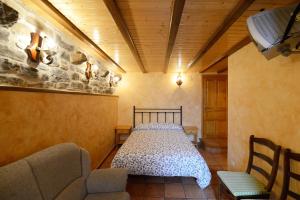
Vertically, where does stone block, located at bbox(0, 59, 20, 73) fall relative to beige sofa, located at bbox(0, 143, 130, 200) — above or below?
above

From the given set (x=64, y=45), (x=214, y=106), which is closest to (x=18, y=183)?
(x=64, y=45)

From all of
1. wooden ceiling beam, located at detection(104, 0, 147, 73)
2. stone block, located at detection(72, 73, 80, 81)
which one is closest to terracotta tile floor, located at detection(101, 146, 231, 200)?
stone block, located at detection(72, 73, 80, 81)

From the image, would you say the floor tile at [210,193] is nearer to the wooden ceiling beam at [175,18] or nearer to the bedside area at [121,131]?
the wooden ceiling beam at [175,18]

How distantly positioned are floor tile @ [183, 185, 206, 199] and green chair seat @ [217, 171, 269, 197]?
1.90 feet

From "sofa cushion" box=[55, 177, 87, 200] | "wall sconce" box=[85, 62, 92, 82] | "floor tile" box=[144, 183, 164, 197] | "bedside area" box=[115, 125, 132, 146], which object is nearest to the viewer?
"sofa cushion" box=[55, 177, 87, 200]

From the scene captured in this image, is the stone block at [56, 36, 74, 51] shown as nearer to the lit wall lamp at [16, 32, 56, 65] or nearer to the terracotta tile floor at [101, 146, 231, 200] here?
the lit wall lamp at [16, 32, 56, 65]

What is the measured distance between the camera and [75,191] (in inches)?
66.1

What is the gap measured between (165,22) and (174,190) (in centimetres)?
235

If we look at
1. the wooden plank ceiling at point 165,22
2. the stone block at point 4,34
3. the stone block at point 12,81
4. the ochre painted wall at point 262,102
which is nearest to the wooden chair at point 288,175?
the ochre painted wall at point 262,102

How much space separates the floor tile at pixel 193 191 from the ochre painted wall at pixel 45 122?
1684mm

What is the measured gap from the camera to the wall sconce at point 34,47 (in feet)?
5.36

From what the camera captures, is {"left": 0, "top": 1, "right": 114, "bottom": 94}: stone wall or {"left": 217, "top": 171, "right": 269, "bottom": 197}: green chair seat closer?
{"left": 0, "top": 1, "right": 114, "bottom": 94}: stone wall

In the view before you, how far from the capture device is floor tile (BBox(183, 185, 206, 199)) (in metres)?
2.60

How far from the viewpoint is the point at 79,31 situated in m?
2.23
